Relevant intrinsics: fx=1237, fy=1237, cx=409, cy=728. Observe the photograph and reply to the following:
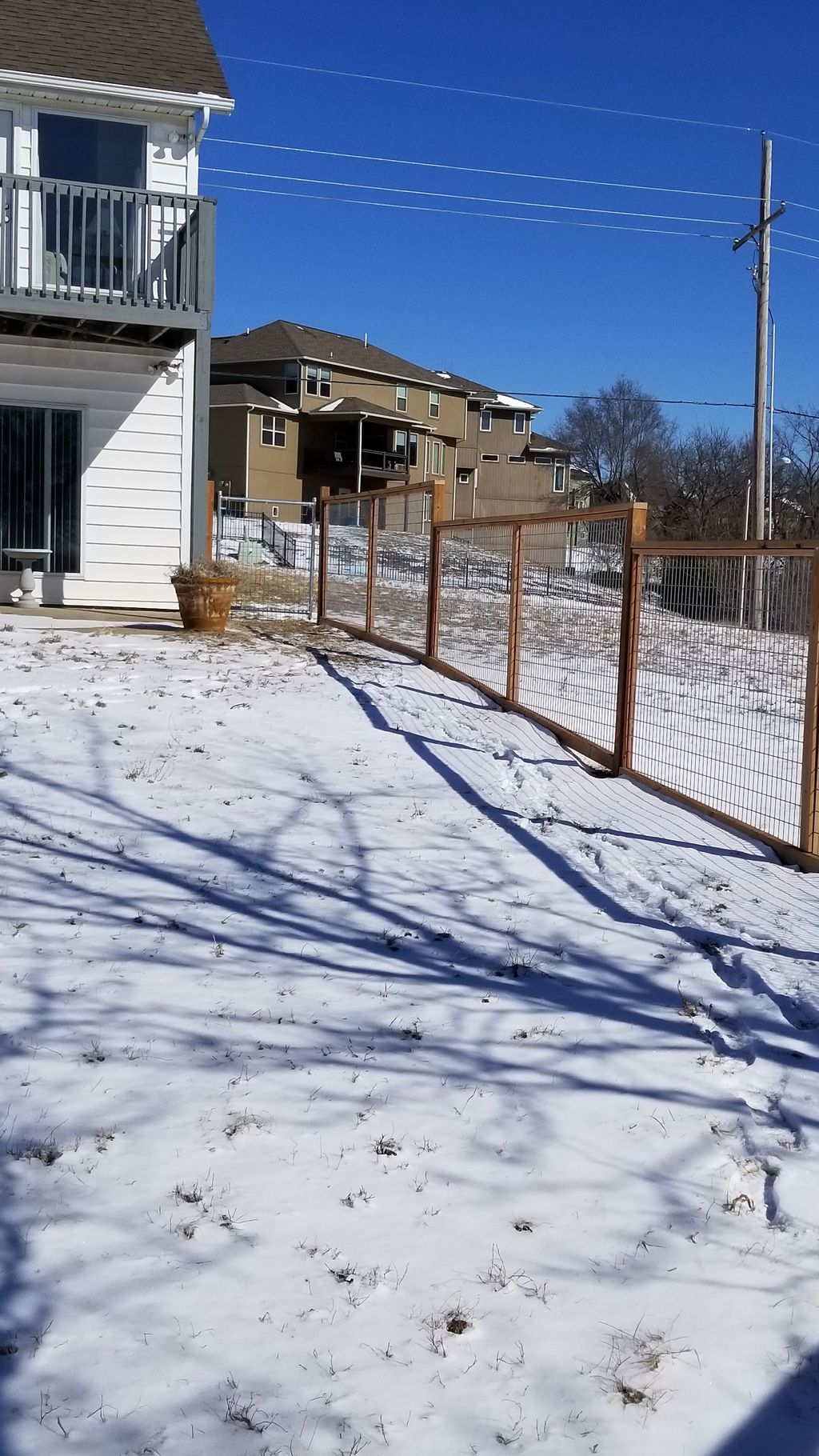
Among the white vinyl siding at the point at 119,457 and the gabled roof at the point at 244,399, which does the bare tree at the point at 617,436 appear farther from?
the white vinyl siding at the point at 119,457

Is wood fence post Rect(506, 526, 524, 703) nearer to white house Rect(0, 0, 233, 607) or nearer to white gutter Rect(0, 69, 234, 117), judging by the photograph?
white house Rect(0, 0, 233, 607)

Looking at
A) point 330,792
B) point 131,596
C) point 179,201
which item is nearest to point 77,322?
point 179,201

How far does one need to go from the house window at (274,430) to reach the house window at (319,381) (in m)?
2.33

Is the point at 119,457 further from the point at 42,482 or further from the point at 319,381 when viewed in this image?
the point at 319,381

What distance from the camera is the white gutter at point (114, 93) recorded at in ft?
47.0

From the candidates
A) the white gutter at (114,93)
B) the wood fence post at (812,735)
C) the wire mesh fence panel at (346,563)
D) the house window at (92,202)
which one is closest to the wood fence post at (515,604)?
the wood fence post at (812,735)

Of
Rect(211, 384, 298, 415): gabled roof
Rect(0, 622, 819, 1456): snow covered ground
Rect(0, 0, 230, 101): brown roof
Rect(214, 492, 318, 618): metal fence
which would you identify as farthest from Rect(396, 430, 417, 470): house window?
Rect(0, 622, 819, 1456): snow covered ground

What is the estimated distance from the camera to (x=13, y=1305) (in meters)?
2.68

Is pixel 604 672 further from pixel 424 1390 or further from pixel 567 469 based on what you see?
pixel 567 469

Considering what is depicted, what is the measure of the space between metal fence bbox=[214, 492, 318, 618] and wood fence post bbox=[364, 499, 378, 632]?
238cm

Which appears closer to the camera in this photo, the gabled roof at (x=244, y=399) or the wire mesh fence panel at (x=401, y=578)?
the wire mesh fence panel at (x=401, y=578)

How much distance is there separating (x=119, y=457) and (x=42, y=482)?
3.23 feet

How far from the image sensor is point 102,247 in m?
14.4

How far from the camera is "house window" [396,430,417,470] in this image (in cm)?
4700
